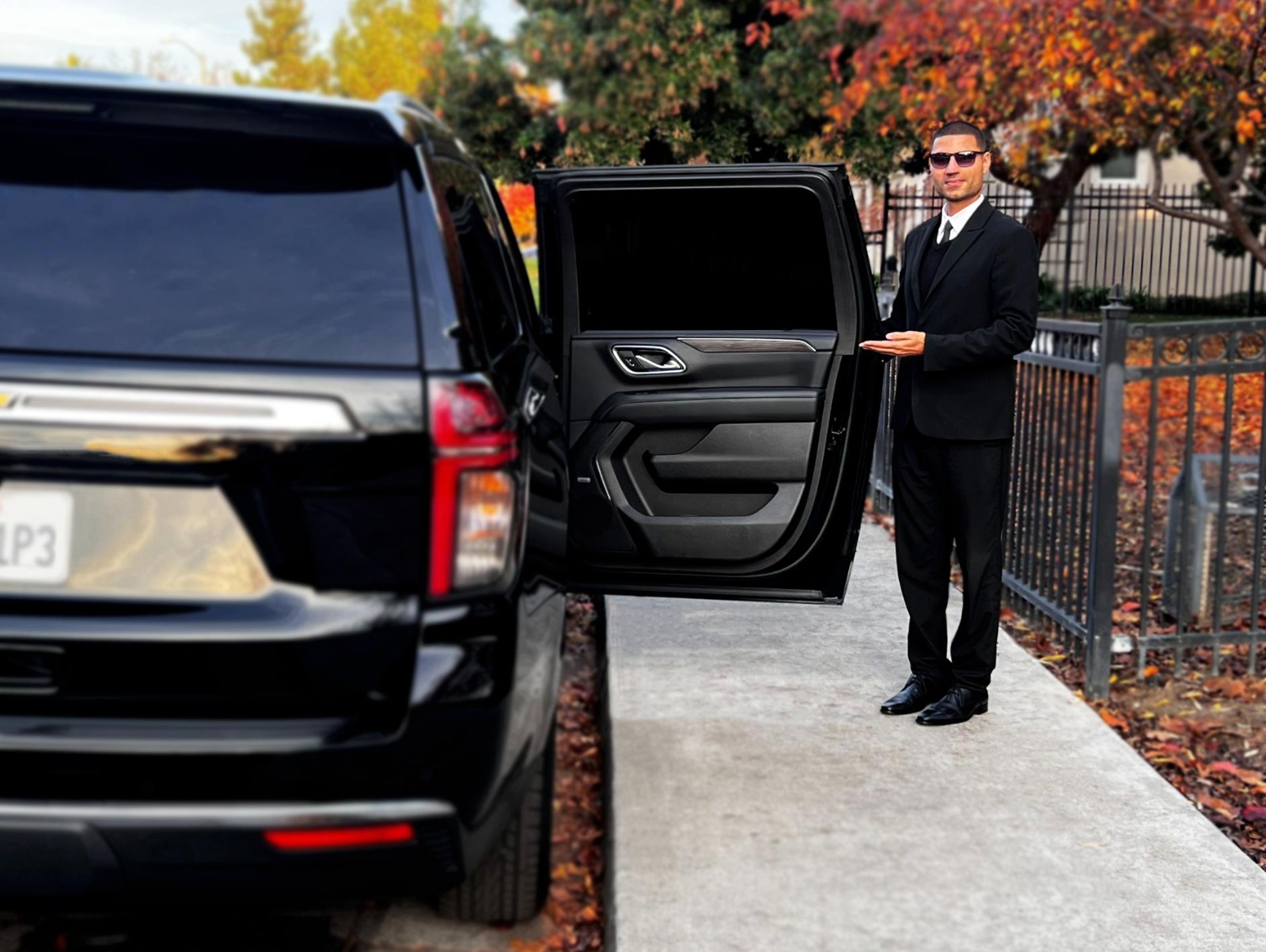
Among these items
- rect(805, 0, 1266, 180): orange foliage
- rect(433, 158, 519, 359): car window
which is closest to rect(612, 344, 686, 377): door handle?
rect(433, 158, 519, 359): car window

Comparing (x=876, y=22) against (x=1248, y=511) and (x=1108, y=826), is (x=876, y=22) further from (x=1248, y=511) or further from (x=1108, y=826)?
(x=1108, y=826)

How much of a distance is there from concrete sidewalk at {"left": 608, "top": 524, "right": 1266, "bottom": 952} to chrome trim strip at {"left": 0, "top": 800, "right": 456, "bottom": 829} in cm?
96

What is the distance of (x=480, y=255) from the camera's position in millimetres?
3434

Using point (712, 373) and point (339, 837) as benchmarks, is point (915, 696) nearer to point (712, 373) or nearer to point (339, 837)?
point (712, 373)

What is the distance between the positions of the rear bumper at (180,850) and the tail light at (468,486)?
1.38 ft

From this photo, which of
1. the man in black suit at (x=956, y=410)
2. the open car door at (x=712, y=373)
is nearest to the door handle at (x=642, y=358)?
the open car door at (x=712, y=373)

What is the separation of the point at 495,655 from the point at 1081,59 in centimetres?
1345

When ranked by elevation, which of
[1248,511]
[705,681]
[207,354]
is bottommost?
[705,681]

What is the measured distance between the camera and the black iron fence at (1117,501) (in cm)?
521

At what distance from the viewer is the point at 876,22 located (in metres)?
19.4

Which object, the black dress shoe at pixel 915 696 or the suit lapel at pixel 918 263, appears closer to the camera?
the suit lapel at pixel 918 263

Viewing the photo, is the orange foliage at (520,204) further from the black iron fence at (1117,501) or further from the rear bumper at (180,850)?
the rear bumper at (180,850)

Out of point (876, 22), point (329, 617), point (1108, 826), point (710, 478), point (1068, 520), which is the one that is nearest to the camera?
point (329, 617)

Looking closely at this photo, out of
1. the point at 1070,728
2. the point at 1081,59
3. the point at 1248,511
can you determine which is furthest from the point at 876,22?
the point at 1070,728
